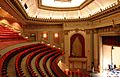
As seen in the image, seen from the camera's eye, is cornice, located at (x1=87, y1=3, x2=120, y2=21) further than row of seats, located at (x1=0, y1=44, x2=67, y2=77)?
Yes

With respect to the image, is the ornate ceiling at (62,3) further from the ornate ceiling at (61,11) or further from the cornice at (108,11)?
the cornice at (108,11)

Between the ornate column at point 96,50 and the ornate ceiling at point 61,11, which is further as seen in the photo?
→ the ornate ceiling at point 61,11

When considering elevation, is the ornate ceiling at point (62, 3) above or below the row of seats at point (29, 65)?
above

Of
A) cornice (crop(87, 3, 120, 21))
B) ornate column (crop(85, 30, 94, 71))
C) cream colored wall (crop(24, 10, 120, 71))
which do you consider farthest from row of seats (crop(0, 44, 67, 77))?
ornate column (crop(85, 30, 94, 71))

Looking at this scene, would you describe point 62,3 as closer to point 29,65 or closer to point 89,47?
point 89,47

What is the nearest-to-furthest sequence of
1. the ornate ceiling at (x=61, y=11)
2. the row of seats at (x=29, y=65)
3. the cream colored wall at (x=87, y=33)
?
the row of seats at (x=29, y=65) < the cream colored wall at (x=87, y=33) < the ornate ceiling at (x=61, y=11)

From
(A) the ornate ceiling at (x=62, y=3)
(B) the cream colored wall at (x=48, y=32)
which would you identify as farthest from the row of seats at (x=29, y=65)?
(B) the cream colored wall at (x=48, y=32)

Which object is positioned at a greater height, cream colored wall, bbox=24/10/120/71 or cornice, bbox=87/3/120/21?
cornice, bbox=87/3/120/21

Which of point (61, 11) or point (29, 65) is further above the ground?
point (61, 11)

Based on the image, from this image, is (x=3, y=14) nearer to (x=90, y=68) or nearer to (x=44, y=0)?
(x=44, y=0)

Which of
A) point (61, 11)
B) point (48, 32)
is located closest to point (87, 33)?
point (61, 11)

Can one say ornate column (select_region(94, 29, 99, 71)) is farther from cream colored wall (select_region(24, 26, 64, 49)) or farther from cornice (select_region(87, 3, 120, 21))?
cream colored wall (select_region(24, 26, 64, 49))

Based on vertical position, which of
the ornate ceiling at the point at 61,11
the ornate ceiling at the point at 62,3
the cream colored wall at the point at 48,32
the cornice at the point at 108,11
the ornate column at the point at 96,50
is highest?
the ornate ceiling at the point at 62,3

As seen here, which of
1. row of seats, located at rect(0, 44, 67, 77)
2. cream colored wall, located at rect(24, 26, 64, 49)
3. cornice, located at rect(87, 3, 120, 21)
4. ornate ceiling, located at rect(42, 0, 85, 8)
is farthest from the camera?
cream colored wall, located at rect(24, 26, 64, 49)
